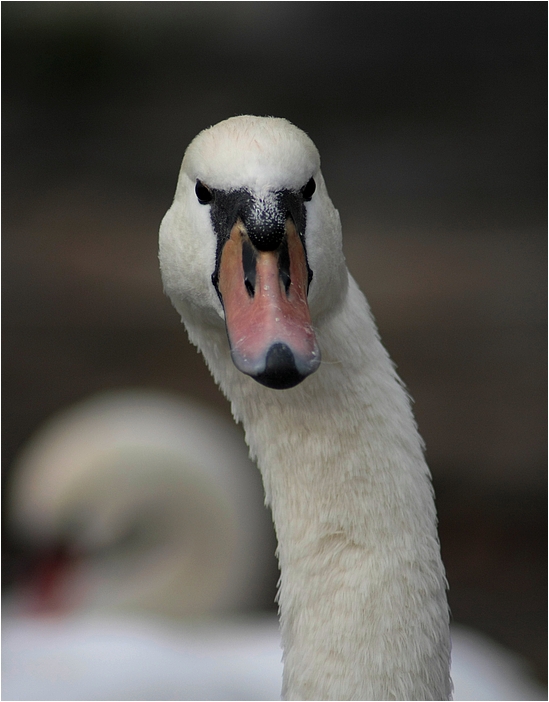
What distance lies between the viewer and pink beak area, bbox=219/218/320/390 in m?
0.94

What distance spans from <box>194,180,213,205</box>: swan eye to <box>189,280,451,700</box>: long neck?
0.87 ft

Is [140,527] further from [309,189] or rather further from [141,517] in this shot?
[309,189]

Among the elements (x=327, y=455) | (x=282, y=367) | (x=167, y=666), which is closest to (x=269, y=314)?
(x=282, y=367)

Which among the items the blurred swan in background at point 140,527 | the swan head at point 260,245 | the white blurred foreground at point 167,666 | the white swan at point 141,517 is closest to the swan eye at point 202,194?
the swan head at point 260,245

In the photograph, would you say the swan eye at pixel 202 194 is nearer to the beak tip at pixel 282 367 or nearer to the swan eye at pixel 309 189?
the swan eye at pixel 309 189

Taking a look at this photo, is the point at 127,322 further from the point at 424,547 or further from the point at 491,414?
the point at 424,547

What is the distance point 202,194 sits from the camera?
1.15m

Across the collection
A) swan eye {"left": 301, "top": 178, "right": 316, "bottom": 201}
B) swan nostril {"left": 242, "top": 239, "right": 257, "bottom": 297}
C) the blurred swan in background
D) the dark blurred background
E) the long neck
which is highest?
the dark blurred background

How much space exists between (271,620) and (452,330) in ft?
10.3

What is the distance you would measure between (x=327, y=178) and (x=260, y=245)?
20.7ft

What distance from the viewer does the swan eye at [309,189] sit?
1.10 metres

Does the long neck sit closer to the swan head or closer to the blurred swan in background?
the swan head

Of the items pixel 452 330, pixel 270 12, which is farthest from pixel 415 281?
pixel 270 12

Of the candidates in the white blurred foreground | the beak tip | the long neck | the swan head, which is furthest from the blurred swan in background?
the beak tip
